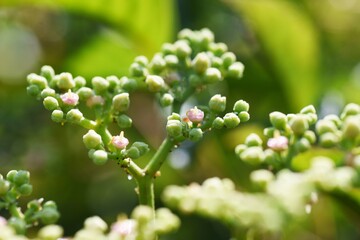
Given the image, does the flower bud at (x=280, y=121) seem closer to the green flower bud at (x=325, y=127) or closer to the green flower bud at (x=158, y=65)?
the green flower bud at (x=325, y=127)

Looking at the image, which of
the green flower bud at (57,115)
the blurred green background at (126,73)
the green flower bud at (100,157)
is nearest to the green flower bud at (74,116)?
the green flower bud at (57,115)

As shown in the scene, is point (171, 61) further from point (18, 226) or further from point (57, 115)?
point (18, 226)

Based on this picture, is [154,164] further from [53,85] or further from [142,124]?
[142,124]

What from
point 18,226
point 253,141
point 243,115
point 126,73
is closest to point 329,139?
point 253,141

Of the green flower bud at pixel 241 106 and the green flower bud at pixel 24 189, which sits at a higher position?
the green flower bud at pixel 241 106

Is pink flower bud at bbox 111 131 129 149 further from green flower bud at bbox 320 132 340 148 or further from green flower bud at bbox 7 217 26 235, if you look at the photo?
green flower bud at bbox 320 132 340 148

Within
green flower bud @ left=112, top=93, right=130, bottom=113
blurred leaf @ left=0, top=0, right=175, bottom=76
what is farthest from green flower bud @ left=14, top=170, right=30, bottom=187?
blurred leaf @ left=0, top=0, right=175, bottom=76
